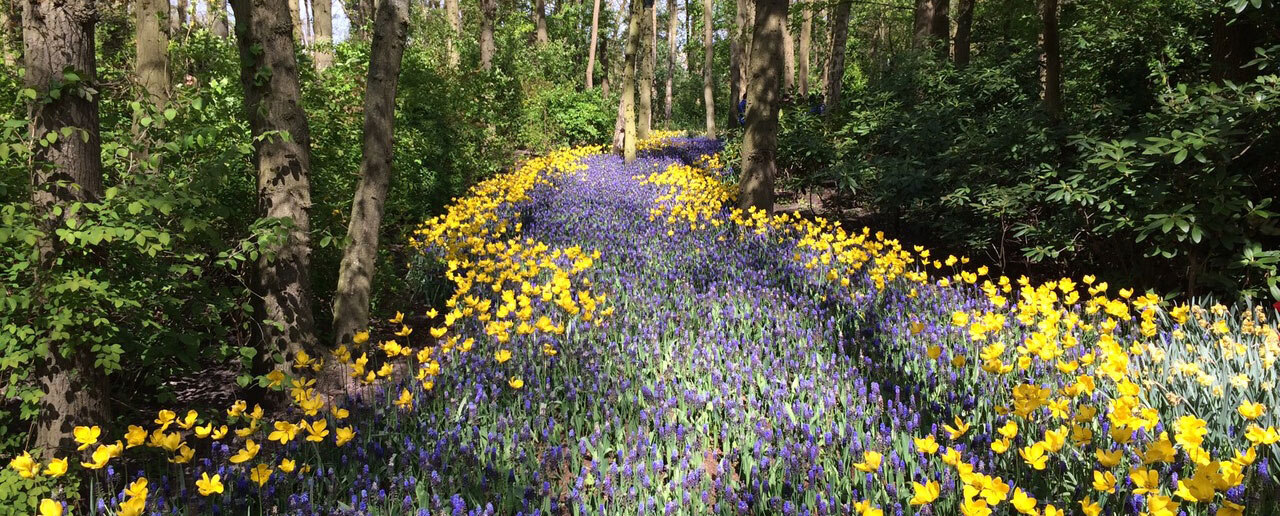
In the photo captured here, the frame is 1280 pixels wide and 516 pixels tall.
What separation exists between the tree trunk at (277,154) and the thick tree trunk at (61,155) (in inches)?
38.2

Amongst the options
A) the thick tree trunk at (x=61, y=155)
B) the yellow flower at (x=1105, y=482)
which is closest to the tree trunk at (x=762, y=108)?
the yellow flower at (x=1105, y=482)

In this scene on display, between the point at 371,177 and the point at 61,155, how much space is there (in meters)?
2.06

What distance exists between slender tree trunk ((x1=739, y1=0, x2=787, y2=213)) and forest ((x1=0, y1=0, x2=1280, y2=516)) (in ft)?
0.21

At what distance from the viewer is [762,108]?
7.98m

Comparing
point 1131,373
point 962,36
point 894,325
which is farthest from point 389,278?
→ point 962,36

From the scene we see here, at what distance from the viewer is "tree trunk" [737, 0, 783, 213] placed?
7.74 meters

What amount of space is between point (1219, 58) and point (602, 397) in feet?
18.2

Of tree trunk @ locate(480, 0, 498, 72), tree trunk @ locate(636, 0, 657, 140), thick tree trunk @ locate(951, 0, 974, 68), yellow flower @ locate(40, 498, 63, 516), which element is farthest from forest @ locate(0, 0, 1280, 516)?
tree trunk @ locate(480, 0, 498, 72)

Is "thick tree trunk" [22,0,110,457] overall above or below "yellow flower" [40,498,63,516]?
above

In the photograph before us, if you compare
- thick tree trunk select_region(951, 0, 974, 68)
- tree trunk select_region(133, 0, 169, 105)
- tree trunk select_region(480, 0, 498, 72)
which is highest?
tree trunk select_region(480, 0, 498, 72)

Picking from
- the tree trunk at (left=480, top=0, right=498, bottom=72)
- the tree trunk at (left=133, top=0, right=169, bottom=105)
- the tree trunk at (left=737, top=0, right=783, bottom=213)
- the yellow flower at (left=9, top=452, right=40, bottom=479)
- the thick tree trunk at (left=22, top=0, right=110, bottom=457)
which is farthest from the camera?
the tree trunk at (left=480, top=0, right=498, bottom=72)

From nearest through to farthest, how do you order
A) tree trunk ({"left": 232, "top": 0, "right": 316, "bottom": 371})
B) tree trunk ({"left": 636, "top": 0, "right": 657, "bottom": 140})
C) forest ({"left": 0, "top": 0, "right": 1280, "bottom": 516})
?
forest ({"left": 0, "top": 0, "right": 1280, "bottom": 516}) → tree trunk ({"left": 232, "top": 0, "right": 316, "bottom": 371}) → tree trunk ({"left": 636, "top": 0, "right": 657, "bottom": 140})

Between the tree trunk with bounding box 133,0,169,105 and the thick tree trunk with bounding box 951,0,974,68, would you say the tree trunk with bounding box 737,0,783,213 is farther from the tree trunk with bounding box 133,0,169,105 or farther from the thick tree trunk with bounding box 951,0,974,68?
the tree trunk with bounding box 133,0,169,105

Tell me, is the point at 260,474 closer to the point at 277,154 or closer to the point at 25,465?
the point at 25,465
